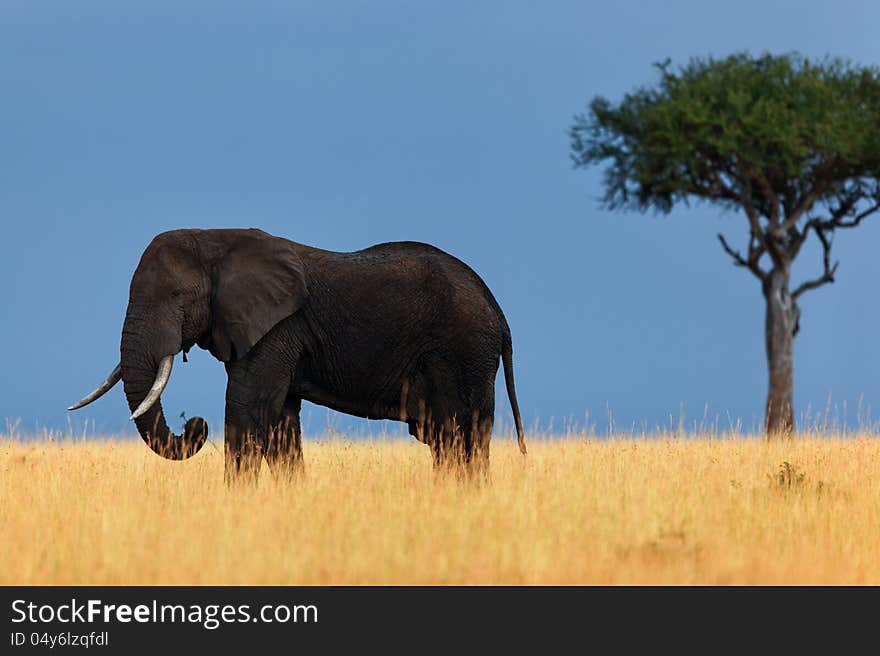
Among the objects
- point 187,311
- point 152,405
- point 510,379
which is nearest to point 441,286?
point 510,379

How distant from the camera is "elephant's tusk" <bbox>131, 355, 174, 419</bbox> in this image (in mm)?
10859

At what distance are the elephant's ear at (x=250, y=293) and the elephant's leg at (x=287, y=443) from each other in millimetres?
906

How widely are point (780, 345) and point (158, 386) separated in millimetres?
17317

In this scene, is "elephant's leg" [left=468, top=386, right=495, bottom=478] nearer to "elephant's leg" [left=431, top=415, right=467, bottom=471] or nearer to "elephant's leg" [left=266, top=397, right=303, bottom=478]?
"elephant's leg" [left=431, top=415, right=467, bottom=471]

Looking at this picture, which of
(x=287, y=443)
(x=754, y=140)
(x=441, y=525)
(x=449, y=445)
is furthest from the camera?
(x=754, y=140)

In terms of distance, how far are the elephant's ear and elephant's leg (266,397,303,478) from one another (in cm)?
91

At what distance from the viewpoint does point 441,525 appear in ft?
28.6

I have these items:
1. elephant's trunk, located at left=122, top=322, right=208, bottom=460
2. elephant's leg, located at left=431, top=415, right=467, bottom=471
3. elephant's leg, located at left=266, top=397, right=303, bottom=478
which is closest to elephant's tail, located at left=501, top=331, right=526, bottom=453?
elephant's leg, located at left=431, top=415, right=467, bottom=471

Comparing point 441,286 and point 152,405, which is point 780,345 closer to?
point 441,286

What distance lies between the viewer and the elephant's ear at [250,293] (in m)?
11.0
